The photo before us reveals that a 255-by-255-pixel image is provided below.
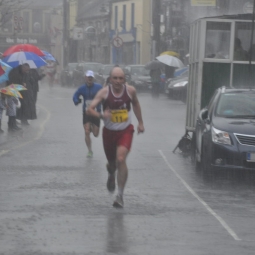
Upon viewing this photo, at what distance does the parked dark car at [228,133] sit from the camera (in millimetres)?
12477

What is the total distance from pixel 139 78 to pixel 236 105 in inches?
1262

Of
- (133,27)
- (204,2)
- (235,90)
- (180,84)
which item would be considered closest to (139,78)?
(180,84)

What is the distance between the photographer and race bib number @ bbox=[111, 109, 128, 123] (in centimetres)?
1022

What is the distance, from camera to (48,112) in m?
29.4

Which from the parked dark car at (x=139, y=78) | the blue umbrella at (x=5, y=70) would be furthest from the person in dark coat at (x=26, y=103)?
the parked dark car at (x=139, y=78)

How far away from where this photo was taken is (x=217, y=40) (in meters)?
16.5

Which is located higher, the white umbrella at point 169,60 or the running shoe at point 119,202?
the running shoe at point 119,202

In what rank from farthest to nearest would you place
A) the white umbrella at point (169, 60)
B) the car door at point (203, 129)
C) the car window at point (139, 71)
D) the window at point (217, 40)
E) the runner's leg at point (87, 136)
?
the car window at point (139, 71)
the white umbrella at point (169, 60)
the window at point (217, 40)
the runner's leg at point (87, 136)
the car door at point (203, 129)

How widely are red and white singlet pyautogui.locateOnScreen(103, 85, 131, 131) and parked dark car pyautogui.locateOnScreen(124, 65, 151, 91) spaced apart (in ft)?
113

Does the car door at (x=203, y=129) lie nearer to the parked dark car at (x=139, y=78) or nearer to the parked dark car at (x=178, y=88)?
the parked dark car at (x=178, y=88)

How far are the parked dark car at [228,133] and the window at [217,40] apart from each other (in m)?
2.48

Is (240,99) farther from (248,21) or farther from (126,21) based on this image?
(126,21)

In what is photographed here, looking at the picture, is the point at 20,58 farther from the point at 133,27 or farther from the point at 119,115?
the point at 133,27

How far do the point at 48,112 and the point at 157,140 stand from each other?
10578 millimetres
